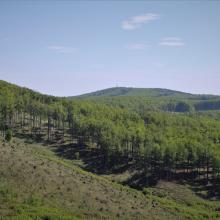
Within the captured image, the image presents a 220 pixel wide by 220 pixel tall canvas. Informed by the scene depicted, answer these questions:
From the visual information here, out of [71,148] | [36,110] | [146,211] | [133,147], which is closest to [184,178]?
[133,147]

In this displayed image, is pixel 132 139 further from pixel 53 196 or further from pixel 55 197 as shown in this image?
pixel 55 197

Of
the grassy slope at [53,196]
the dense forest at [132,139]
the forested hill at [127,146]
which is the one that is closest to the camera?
the grassy slope at [53,196]

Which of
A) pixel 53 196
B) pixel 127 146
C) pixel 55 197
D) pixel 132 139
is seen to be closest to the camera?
pixel 55 197

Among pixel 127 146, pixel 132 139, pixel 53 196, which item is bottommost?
pixel 127 146

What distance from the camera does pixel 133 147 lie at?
129000 millimetres

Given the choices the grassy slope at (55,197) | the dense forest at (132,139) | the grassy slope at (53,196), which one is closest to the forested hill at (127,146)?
the dense forest at (132,139)

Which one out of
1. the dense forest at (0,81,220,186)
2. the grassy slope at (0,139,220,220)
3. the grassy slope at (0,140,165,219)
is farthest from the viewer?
the dense forest at (0,81,220,186)

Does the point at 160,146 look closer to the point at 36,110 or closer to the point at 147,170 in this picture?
the point at 147,170

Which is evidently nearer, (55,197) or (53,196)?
(55,197)

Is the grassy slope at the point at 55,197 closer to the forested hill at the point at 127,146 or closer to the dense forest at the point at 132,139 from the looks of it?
the forested hill at the point at 127,146

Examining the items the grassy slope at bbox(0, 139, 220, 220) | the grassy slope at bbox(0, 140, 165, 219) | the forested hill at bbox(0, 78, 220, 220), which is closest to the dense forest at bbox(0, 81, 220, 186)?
the forested hill at bbox(0, 78, 220, 220)

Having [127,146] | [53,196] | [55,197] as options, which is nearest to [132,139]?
[127,146]

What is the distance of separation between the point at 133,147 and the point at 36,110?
51.7 metres

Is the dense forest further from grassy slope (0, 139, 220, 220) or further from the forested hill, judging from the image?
grassy slope (0, 139, 220, 220)
